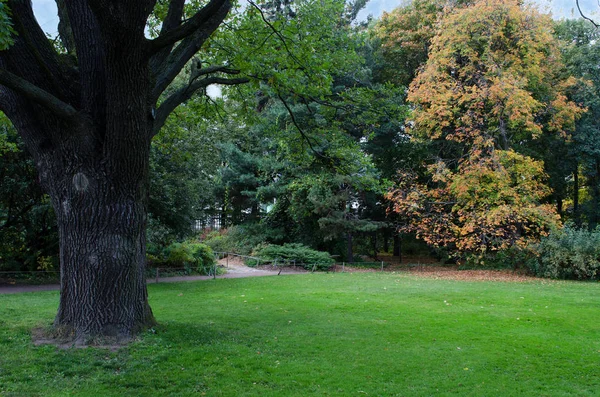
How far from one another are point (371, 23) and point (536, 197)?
50.1ft

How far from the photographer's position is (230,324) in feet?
25.5

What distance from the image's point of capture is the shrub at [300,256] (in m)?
20.4

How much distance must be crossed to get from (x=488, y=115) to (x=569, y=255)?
23.9ft

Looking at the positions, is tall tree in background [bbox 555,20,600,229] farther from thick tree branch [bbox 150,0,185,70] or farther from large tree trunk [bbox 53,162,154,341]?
large tree trunk [bbox 53,162,154,341]

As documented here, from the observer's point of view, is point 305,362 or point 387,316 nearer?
point 305,362

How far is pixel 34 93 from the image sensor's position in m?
5.34

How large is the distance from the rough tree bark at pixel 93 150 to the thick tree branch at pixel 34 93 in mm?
20

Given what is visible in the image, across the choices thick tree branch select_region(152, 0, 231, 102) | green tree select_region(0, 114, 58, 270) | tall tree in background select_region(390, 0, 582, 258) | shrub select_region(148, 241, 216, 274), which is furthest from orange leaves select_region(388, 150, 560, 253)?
thick tree branch select_region(152, 0, 231, 102)

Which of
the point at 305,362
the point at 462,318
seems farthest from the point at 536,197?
the point at 305,362

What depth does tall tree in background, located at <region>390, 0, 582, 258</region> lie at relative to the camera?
19.0 meters

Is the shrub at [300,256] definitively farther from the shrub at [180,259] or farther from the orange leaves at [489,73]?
the orange leaves at [489,73]

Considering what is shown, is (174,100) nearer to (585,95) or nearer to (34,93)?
(34,93)

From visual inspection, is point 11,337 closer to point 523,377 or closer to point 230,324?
point 230,324

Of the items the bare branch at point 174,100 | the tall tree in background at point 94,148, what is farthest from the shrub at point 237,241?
the tall tree in background at point 94,148
